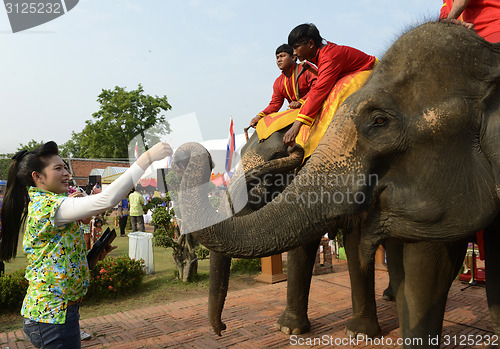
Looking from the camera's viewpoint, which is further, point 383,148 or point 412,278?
point 412,278

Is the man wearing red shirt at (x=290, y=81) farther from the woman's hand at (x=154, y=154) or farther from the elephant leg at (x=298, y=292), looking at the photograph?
the woman's hand at (x=154, y=154)

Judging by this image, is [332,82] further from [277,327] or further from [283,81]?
[277,327]

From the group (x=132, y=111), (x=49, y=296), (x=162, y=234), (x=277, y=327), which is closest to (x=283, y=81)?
(x=277, y=327)

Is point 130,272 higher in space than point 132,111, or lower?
lower

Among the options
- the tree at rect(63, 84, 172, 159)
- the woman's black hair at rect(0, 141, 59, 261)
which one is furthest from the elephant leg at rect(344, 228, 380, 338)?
the tree at rect(63, 84, 172, 159)

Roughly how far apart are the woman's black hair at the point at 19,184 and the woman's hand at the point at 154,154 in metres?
0.79

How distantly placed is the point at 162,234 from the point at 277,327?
376 centimetres

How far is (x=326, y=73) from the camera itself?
328cm

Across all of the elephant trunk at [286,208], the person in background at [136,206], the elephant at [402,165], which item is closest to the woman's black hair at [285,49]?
the elephant at [402,165]

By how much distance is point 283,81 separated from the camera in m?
4.46

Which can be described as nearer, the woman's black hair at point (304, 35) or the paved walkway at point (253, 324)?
the woman's black hair at point (304, 35)

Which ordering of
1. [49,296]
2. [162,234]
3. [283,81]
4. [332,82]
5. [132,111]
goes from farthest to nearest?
[132,111], [162,234], [283,81], [332,82], [49,296]

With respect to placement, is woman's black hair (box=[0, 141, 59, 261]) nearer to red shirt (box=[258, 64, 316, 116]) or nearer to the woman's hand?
the woman's hand

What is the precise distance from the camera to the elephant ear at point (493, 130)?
197cm
